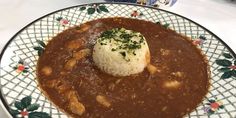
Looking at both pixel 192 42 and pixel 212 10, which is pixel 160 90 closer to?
pixel 192 42

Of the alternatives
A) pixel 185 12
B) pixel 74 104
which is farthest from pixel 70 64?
pixel 185 12

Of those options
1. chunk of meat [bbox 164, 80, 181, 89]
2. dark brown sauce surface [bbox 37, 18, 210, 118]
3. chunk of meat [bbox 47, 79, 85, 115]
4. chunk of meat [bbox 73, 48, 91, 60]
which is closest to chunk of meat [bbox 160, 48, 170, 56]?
dark brown sauce surface [bbox 37, 18, 210, 118]

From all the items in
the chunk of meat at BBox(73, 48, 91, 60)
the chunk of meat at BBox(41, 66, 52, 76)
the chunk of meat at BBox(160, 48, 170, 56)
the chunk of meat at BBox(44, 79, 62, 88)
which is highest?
the chunk of meat at BBox(73, 48, 91, 60)

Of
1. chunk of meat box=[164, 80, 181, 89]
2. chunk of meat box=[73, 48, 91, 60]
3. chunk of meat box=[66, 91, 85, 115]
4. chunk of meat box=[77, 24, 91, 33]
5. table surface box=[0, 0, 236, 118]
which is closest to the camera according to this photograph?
chunk of meat box=[66, 91, 85, 115]

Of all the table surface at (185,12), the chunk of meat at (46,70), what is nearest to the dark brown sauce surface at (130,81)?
the chunk of meat at (46,70)

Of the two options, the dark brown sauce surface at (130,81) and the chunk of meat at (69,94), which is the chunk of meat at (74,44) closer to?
the dark brown sauce surface at (130,81)

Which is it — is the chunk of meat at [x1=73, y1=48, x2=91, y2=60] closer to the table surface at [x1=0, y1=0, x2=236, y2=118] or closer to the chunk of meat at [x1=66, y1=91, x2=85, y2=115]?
the chunk of meat at [x1=66, y1=91, x2=85, y2=115]

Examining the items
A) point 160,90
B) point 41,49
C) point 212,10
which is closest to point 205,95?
point 160,90
